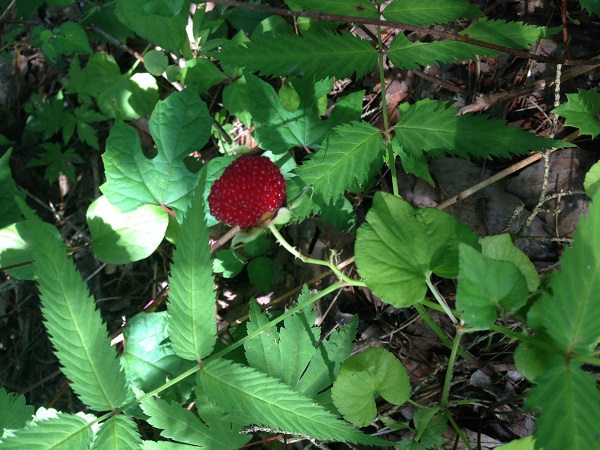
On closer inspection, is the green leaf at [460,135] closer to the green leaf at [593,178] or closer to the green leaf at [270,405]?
the green leaf at [593,178]

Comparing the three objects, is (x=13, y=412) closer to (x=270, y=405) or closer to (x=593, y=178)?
(x=270, y=405)

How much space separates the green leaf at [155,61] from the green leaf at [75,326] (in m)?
1.41

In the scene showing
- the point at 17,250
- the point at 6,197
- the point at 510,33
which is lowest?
the point at 17,250

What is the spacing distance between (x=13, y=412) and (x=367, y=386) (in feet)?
4.24

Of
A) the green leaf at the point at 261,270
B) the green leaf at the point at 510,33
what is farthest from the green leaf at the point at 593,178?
the green leaf at the point at 261,270

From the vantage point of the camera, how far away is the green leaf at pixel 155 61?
8.38ft

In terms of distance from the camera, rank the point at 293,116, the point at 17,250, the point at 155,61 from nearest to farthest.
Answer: the point at 293,116
the point at 17,250
the point at 155,61

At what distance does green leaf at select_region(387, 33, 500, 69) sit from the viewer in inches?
64.3

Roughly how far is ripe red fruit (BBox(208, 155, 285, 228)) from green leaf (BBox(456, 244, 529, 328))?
69cm

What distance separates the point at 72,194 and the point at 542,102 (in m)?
2.60

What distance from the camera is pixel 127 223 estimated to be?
2.13m

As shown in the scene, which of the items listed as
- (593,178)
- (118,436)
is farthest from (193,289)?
(593,178)

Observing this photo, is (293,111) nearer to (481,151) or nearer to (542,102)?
(481,151)

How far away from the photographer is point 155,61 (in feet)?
8.39
